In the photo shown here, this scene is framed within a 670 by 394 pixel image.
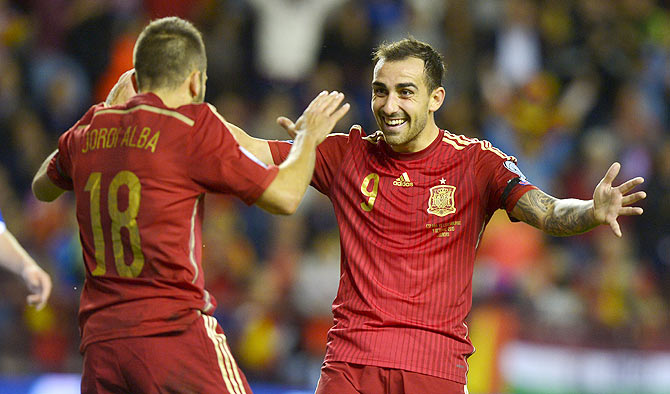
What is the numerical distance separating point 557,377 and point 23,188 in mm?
5778

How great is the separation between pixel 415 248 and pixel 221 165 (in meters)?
1.18

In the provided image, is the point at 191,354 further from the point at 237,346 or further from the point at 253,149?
the point at 237,346

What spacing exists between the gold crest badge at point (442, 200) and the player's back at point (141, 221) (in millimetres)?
1258

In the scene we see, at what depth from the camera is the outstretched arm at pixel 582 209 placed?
4.27 metres

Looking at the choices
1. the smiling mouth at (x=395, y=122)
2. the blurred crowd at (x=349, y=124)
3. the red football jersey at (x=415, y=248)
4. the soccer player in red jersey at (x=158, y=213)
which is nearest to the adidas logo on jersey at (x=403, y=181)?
the red football jersey at (x=415, y=248)

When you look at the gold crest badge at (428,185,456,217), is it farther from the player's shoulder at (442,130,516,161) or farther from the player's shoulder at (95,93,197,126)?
the player's shoulder at (95,93,197,126)

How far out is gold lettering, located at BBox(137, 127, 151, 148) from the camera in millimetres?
3949

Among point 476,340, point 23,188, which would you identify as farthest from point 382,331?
point 23,188

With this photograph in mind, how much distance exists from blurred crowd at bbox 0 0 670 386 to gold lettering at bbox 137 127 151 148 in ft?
15.4

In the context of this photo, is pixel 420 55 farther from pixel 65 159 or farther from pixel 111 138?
pixel 65 159

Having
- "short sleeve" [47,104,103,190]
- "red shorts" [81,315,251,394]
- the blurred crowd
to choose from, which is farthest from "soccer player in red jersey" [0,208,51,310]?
the blurred crowd

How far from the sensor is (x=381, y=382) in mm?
4566

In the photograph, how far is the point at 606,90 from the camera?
35.9ft

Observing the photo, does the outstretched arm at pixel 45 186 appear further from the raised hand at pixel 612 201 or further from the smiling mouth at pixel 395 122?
the raised hand at pixel 612 201
